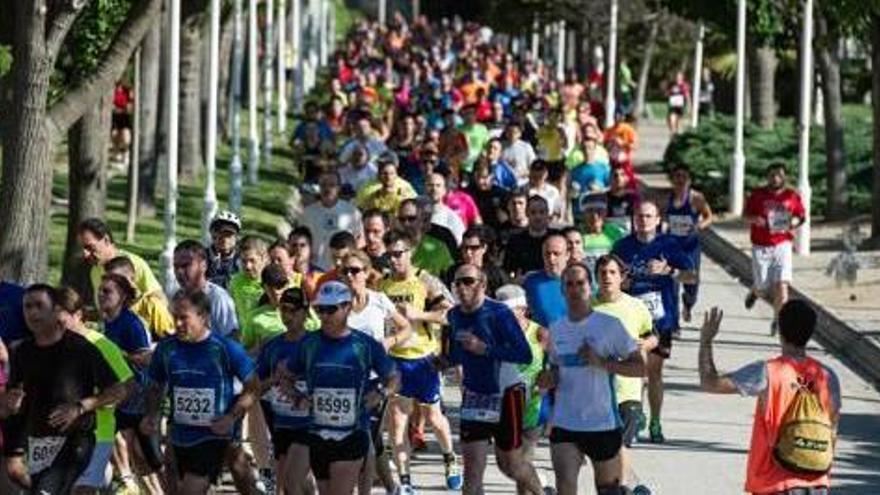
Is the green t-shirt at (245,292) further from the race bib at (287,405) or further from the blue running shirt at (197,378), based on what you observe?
the blue running shirt at (197,378)

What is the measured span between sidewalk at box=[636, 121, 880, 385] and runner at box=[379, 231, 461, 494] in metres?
7.19

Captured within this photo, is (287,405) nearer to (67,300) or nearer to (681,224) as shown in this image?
(67,300)

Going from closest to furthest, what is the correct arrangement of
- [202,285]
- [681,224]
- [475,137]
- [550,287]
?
[202,285] → [550,287] → [681,224] → [475,137]

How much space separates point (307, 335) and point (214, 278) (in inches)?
161

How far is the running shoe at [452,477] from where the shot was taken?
59.9 ft

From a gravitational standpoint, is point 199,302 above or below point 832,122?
below

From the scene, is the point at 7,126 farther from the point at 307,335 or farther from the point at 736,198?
the point at 736,198

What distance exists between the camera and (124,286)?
15594mm

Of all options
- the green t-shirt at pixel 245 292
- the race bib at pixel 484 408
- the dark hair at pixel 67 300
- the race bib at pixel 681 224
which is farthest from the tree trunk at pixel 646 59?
the dark hair at pixel 67 300

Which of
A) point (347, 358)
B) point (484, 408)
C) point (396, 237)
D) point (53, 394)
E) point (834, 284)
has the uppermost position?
point (396, 237)

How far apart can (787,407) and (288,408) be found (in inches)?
132

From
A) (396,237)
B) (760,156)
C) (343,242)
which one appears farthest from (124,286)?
(760,156)

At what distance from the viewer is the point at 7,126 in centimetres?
2206

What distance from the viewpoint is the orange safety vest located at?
12.8 m
